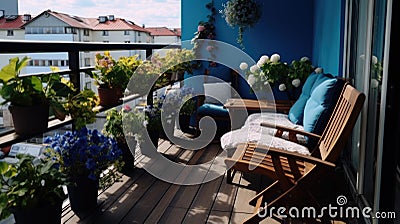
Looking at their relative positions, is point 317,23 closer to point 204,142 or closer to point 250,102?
point 250,102

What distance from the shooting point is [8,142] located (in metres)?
2.13

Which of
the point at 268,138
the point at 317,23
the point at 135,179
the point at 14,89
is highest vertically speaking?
the point at 317,23

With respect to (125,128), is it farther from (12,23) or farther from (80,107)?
(12,23)

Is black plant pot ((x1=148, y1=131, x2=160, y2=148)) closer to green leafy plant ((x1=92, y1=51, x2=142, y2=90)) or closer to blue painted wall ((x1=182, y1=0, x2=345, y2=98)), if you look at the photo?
green leafy plant ((x1=92, y1=51, x2=142, y2=90))

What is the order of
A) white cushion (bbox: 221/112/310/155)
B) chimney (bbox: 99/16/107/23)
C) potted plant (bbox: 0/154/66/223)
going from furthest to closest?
chimney (bbox: 99/16/107/23) < white cushion (bbox: 221/112/310/155) < potted plant (bbox: 0/154/66/223)

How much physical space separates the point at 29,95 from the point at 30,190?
545 mm

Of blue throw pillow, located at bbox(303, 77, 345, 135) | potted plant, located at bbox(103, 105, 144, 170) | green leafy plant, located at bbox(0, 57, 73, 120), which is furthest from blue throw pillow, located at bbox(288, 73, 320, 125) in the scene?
green leafy plant, located at bbox(0, 57, 73, 120)

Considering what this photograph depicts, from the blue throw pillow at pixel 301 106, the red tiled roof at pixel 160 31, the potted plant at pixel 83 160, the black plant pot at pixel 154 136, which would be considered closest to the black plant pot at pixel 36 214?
the potted plant at pixel 83 160

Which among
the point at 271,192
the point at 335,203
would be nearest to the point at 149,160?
the point at 271,192

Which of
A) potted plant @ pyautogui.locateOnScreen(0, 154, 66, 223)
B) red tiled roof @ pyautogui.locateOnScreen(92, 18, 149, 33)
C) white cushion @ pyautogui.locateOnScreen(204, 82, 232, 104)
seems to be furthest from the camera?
white cushion @ pyautogui.locateOnScreen(204, 82, 232, 104)

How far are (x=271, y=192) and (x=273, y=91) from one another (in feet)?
9.12

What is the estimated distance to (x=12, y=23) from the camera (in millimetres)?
3016

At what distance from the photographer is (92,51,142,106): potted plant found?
333 cm

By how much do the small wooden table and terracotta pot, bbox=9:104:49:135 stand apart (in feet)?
8.11
